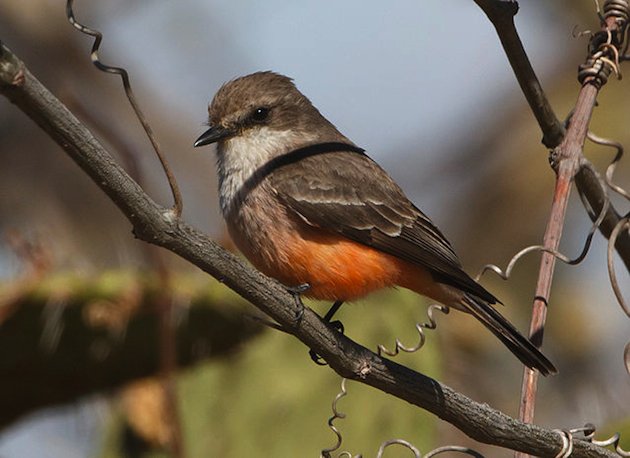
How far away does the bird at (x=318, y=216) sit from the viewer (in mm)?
4113

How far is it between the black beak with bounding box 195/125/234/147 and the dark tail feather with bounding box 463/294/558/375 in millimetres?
1182

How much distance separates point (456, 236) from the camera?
933 cm

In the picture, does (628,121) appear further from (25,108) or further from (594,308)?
(25,108)

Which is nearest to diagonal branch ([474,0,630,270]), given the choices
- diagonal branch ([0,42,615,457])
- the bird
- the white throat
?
the bird

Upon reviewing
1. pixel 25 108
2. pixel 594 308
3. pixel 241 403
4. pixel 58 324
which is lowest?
pixel 25 108

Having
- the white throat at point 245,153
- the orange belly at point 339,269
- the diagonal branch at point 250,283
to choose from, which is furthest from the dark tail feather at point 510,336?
the white throat at point 245,153

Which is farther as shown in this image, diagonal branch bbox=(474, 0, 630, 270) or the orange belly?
the orange belly

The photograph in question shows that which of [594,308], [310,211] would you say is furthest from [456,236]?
[310,211]

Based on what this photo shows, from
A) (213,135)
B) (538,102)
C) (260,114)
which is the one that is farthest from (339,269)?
(538,102)

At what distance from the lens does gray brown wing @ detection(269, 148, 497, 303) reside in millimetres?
4262

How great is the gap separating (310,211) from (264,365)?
0.98 m

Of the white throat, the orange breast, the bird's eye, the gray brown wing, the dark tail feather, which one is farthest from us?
the bird's eye

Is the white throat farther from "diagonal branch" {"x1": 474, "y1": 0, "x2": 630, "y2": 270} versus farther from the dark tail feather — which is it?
"diagonal branch" {"x1": 474, "y1": 0, "x2": 630, "y2": 270}

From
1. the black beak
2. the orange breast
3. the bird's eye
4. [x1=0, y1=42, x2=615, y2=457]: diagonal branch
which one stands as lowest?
[x1=0, y1=42, x2=615, y2=457]: diagonal branch
